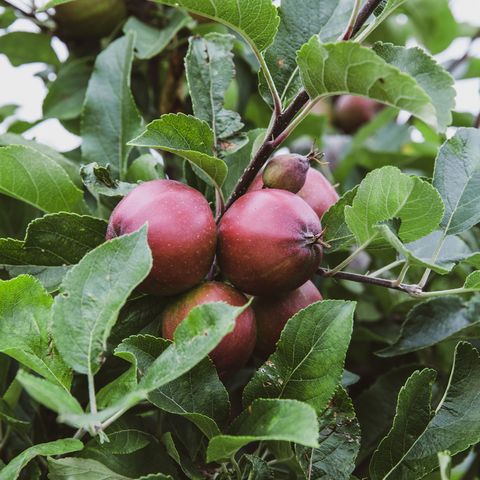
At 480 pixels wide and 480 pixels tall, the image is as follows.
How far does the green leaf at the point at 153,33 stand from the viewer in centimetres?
108

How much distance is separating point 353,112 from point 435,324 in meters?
0.86

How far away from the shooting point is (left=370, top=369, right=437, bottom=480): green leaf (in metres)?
0.70

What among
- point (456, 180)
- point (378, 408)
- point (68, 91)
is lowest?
point (378, 408)

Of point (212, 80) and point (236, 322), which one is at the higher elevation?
point (212, 80)

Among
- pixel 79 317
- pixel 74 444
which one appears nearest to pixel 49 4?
pixel 79 317

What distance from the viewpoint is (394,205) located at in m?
0.67

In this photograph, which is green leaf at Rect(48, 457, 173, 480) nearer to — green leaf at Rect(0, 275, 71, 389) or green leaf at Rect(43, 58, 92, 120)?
green leaf at Rect(0, 275, 71, 389)

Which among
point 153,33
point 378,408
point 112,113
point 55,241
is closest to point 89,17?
point 153,33

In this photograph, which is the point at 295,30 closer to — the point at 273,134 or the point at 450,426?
the point at 273,134

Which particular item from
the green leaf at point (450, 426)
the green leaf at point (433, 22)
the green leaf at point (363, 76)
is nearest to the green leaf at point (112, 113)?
the green leaf at point (363, 76)

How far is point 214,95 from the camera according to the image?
2.68 feet

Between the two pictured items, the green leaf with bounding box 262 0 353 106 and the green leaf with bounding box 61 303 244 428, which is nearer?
the green leaf with bounding box 61 303 244 428

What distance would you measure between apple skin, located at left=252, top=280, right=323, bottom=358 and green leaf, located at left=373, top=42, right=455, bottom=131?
23 centimetres

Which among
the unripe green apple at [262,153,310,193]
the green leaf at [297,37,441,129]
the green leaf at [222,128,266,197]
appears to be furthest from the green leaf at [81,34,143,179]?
the green leaf at [297,37,441,129]
